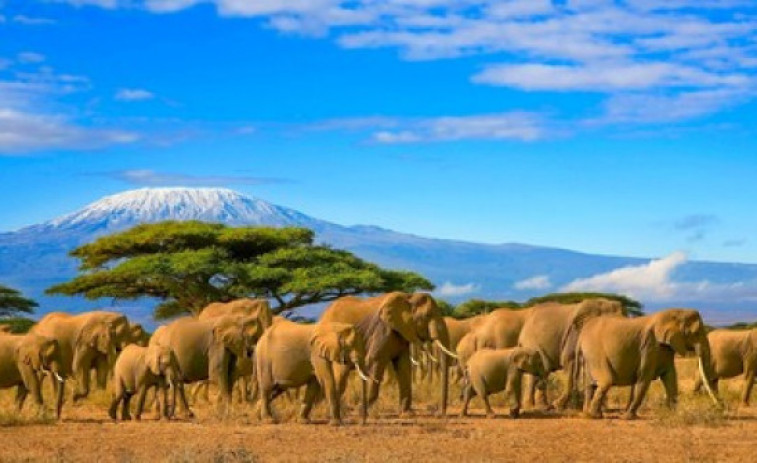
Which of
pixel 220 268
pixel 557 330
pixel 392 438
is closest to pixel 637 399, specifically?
pixel 557 330

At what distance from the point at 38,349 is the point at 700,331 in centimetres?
1081

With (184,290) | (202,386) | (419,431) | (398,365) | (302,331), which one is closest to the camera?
(419,431)

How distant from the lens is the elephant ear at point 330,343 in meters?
21.0

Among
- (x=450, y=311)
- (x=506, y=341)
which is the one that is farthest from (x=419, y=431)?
(x=450, y=311)

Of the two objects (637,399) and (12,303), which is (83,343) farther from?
(12,303)

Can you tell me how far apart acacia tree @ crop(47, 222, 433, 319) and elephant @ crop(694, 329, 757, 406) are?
21976 mm

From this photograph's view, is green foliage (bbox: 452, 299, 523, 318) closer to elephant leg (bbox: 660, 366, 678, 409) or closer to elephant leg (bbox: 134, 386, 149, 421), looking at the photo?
elephant leg (bbox: 660, 366, 678, 409)

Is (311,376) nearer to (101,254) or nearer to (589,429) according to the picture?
(589,429)

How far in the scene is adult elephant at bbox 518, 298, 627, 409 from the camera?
83.3 ft

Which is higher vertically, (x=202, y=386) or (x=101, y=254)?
(x=101, y=254)

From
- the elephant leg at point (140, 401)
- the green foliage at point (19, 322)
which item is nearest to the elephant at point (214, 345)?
the elephant leg at point (140, 401)

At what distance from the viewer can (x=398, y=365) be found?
23.9 metres

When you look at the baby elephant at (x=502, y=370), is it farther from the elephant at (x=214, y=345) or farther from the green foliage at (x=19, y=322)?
the green foliage at (x=19, y=322)

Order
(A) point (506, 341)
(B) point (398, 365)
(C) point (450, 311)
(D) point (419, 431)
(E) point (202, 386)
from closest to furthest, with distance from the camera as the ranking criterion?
1. (D) point (419, 431)
2. (B) point (398, 365)
3. (A) point (506, 341)
4. (E) point (202, 386)
5. (C) point (450, 311)
